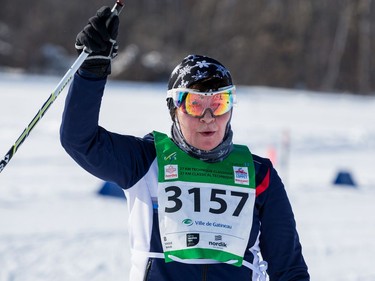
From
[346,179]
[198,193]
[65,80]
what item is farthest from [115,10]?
[346,179]

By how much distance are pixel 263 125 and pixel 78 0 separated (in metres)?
26.2

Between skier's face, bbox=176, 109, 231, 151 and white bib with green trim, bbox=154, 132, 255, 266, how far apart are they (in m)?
0.07

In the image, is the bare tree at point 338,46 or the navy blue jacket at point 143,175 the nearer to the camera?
the navy blue jacket at point 143,175

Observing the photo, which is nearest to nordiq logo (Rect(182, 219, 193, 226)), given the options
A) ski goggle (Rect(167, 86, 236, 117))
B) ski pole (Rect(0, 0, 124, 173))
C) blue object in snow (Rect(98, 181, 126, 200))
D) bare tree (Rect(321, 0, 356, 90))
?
ski goggle (Rect(167, 86, 236, 117))

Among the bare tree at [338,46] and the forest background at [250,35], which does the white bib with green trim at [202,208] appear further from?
the bare tree at [338,46]

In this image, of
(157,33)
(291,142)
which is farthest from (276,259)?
(157,33)

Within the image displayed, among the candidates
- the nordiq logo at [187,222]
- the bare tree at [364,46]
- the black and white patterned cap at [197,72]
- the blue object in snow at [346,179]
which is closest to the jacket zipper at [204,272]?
the nordiq logo at [187,222]

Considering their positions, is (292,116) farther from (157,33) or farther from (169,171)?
A: (157,33)

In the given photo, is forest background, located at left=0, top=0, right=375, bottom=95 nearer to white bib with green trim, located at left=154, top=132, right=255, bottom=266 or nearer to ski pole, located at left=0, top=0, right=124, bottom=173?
ski pole, located at left=0, top=0, right=124, bottom=173

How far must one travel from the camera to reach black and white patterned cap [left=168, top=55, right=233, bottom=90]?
242 centimetres

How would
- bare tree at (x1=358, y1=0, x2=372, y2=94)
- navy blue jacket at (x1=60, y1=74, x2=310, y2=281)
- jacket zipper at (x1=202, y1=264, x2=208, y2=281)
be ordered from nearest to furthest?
navy blue jacket at (x1=60, y1=74, x2=310, y2=281) < jacket zipper at (x1=202, y1=264, x2=208, y2=281) < bare tree at (x1=358, y1=0, x2=372, y2=94)

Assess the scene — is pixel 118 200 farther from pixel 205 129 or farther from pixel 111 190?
pixel 205 129

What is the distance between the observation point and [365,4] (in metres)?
40.9

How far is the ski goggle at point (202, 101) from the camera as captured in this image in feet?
7.82
